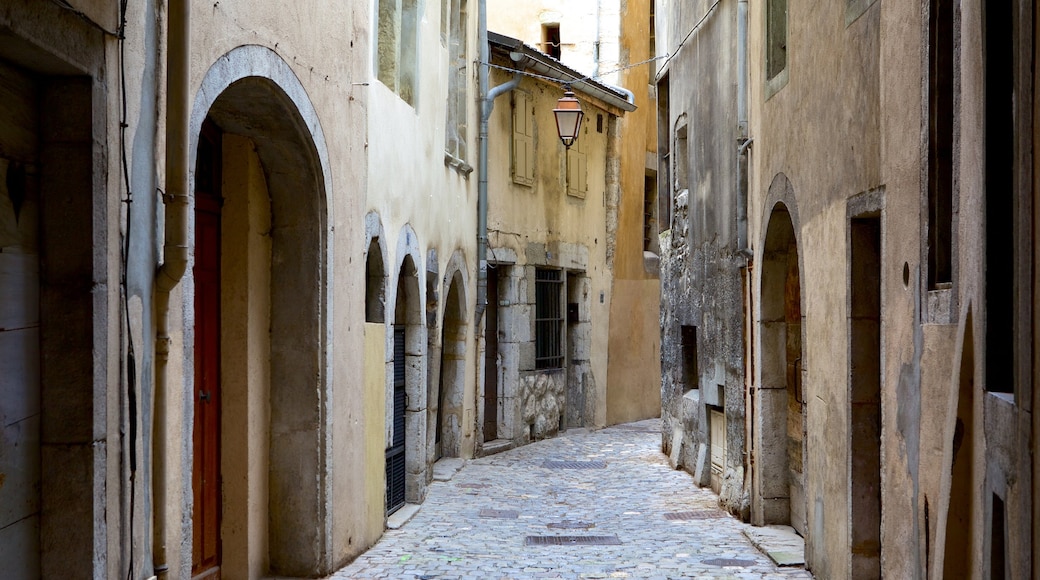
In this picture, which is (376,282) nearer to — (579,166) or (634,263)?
(579,166)

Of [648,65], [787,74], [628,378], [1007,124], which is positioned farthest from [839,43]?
[648,65]

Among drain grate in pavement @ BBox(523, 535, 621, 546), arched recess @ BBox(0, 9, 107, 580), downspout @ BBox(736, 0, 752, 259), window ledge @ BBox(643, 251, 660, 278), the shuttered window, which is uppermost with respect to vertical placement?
downspout @ BBox(736, 0, 752, 259)

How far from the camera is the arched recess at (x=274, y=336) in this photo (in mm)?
7000

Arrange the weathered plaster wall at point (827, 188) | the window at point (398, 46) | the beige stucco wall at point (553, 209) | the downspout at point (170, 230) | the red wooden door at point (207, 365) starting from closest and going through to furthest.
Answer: the downspout at point (170, 230) < the weathered plaster wall at point (827, 188) < the red wooden door at point (207, 365) < the window at point (398, 46) < the beige stucco wall at point (553, 209)

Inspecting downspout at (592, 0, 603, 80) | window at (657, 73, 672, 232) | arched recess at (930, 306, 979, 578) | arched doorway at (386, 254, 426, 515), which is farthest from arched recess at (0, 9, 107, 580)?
downspout at (592, 0, 603, 80)

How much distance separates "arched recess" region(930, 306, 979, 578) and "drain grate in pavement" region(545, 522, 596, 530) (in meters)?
5.76

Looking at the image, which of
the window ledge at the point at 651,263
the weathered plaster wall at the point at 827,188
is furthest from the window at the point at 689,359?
the window ledge at the point at 651,263

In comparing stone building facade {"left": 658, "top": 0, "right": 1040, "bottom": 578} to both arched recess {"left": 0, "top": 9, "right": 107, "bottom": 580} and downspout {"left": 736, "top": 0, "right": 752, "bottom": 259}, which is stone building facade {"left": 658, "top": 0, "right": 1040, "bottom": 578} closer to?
downspout {"left": 736, "top": 0, "right": 752, "bottom": 259}

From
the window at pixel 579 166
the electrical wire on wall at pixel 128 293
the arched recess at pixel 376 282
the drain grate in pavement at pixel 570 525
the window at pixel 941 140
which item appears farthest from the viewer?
the window at pixel 579 166

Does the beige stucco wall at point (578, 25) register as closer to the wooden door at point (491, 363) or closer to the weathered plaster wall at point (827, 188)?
the wooden door at point (491, 363)

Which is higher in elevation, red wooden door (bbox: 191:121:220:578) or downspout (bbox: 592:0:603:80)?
downspout (bbox: 592:0:603:80)

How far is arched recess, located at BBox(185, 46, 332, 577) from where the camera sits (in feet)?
23.0

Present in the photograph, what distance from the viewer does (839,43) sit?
6.95 m

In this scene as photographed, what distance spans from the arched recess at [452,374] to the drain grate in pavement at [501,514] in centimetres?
294
